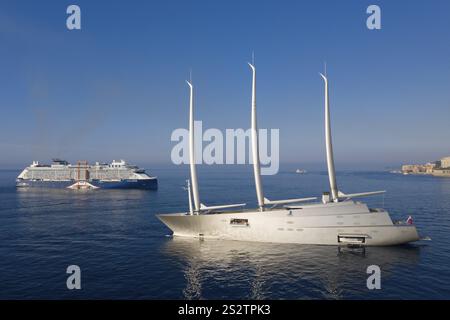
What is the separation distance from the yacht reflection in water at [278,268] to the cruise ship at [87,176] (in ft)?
310

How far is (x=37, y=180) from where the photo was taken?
471ft

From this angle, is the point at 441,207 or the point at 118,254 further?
the point at 441,207

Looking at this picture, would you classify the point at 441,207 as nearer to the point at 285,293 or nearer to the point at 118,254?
the point at 285,293

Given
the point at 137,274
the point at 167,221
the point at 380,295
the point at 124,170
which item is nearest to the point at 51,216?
the point at 167,221

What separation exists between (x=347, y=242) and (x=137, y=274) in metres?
26.6

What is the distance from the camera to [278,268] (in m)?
32.8

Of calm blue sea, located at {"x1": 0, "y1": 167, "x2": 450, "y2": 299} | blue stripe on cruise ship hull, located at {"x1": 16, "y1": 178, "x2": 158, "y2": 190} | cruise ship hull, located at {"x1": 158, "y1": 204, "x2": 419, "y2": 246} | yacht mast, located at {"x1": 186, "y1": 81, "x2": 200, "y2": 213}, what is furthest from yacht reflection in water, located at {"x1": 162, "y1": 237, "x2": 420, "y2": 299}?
blue stripe on cruise ship hull, located at {"x1": 16, "y1": 178, "x2": 158, "y2": 190}

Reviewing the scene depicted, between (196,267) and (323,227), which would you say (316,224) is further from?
(196,267)

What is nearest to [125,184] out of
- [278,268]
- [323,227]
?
[323,227]

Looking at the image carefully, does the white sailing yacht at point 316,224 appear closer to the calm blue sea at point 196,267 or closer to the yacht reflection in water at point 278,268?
the yacht reflection in water at point 278,268

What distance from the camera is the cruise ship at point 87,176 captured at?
133 meters

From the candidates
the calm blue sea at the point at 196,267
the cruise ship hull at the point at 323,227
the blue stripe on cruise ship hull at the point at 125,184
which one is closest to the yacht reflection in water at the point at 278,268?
the calm blue sea at the point at 196,267

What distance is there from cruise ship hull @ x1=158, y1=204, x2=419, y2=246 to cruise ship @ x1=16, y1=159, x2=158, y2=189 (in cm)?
9620
